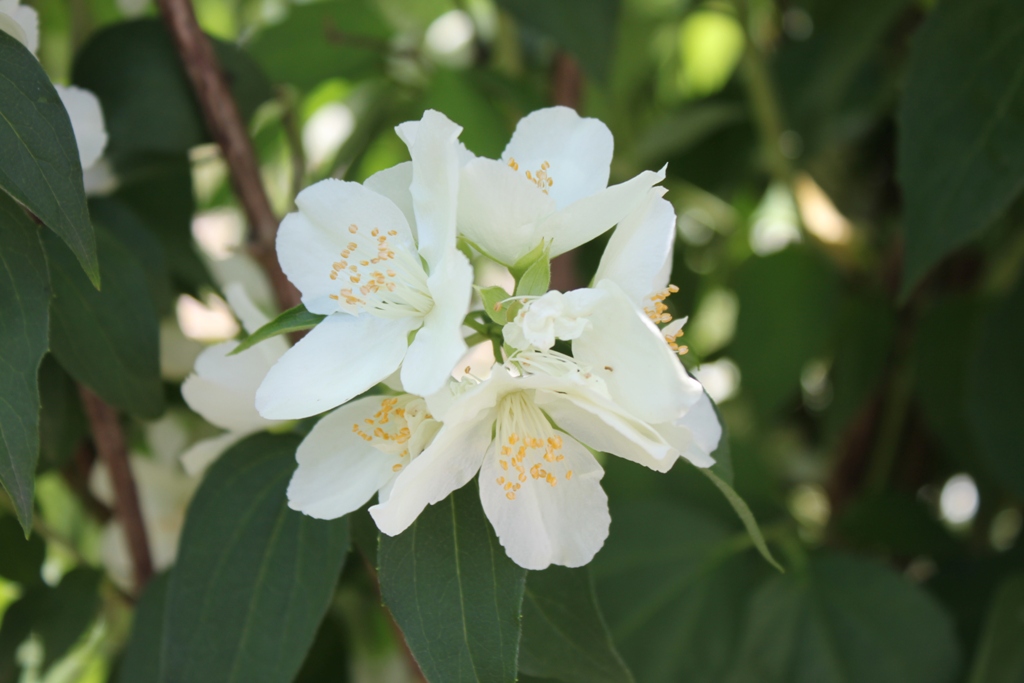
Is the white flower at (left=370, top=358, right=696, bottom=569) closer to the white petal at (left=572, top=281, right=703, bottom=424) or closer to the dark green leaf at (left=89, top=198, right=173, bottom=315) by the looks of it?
the white petal at (left=572, top=281, right=703, bottom=424)

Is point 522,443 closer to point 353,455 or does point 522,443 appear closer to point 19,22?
point 353,455

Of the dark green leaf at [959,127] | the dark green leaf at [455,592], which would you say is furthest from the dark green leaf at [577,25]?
the dark green leaf at [455,592]

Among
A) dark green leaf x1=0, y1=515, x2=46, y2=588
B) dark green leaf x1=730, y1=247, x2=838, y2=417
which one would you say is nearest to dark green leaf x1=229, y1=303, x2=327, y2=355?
dark green leaf x1=0, y1=515, x2=46, y2=588

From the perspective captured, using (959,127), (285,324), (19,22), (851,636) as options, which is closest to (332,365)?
(285,324)

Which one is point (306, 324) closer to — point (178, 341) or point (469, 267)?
point (469, 267)

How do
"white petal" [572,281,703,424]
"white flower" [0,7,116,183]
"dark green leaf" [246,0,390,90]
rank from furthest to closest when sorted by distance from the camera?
"dark green leaf" [246,0,390,90] < "white flower" [0,7,116,183] < "white petal" [572,281,703,424]

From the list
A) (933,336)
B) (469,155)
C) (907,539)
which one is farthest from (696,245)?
(469,155)

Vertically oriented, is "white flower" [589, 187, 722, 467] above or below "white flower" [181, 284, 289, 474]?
above

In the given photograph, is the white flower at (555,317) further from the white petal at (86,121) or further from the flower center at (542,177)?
the white petal at (86,121)
